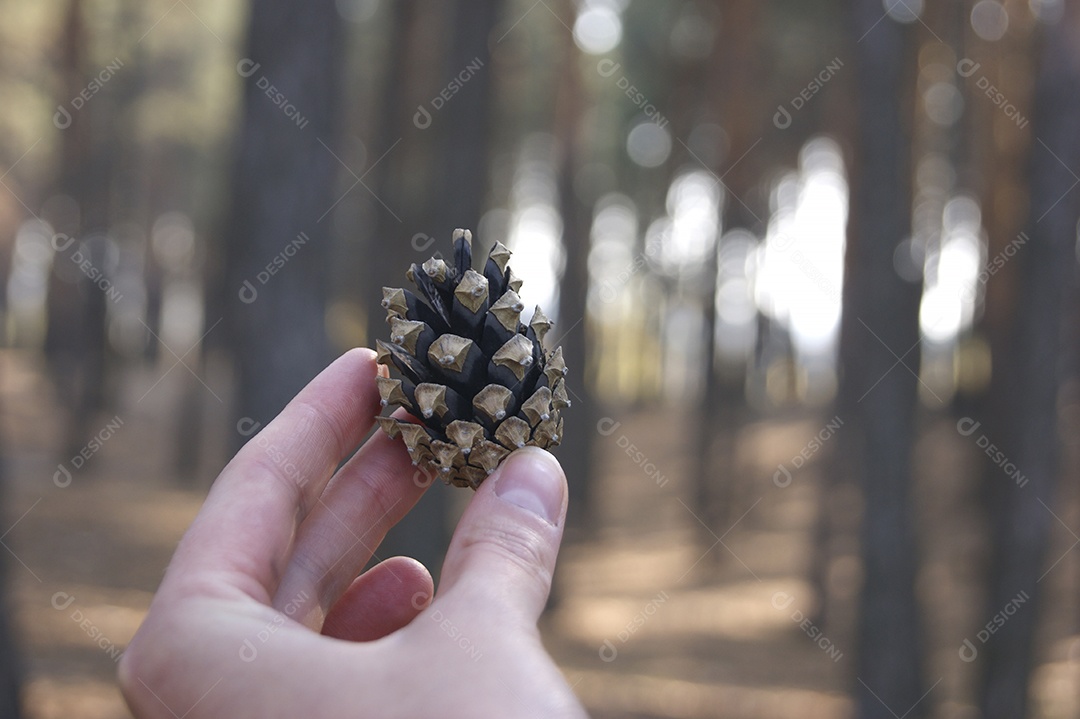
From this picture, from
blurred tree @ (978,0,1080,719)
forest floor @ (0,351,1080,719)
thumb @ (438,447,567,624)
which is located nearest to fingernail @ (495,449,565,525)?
thumb @ (438,447,567,624)

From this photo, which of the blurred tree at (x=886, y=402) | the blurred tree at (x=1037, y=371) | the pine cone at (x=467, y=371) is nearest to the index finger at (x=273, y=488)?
the pine cone at (x=467, y=371)

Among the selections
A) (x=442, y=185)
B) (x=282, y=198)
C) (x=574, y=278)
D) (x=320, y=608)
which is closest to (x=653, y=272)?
(x=574, y=278)

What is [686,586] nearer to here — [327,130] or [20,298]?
[327,130]

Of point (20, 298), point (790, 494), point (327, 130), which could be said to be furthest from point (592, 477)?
point (20, 298)

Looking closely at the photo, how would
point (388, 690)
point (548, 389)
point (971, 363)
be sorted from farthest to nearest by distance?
point (971, 363) → point (548, 389) → point (388, 690)

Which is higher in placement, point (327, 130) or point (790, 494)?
point (327, 130)

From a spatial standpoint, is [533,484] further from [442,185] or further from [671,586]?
[671,586]
